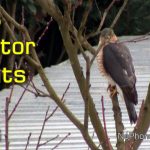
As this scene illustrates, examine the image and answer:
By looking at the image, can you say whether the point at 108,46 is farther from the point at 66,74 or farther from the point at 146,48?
the point at 146,48

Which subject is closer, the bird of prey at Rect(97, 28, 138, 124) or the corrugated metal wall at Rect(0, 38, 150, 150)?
the bird of prey at Rect(97, 28, 138, 124)

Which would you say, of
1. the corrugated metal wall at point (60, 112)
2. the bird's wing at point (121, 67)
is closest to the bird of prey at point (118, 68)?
the bird's wing at point (121, 67)

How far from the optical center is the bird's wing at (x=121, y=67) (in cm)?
423

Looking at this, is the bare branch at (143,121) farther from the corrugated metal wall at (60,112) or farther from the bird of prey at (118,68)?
the corrugated metal wall at (60,112)

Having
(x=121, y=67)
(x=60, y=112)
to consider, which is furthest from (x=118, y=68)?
(x=60, y=112)

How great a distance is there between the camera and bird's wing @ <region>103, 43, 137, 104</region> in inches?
167

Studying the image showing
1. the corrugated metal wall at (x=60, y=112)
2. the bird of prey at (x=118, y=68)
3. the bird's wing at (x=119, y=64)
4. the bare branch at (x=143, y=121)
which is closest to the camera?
the bare branch at (x=143, y=121)

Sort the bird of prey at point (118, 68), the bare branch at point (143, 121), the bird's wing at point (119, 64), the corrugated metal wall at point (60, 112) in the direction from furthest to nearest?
the corrugated metal wall at point (60, 112)
the bird's wing at point (119, 64)
the bird of prey at point (118, 68)
the bare branch at point (143, 121)

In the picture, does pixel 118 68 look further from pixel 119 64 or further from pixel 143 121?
pixel 143 121

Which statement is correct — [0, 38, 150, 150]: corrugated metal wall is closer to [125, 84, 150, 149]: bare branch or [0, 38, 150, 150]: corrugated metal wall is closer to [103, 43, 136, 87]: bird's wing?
[103, 43, 136, 87]: bird's wing

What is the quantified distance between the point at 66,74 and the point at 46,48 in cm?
472


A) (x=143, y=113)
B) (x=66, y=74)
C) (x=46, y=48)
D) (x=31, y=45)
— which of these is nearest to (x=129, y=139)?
(x=143, y=113)

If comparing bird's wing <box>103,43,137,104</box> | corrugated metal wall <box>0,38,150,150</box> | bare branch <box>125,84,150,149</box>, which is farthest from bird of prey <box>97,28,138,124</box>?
bare branch <box>125,84,150,149</box>

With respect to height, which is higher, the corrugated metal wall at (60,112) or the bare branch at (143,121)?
the corrugated metal wall at (60,112)
